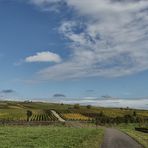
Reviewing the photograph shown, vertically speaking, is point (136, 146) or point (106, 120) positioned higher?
point (106, 120)

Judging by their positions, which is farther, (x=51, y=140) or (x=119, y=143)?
(x=51, y=140)

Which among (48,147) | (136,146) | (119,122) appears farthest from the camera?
(119,122)

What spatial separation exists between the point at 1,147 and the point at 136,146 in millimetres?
12412

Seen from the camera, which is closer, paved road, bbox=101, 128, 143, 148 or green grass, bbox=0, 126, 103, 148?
green grass, bbox=0, 126, 103, 148

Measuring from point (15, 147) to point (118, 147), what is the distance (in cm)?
906

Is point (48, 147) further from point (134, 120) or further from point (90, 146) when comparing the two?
point (134, 120)

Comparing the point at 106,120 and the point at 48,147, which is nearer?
the point at 48,147

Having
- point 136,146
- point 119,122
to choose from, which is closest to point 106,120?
point 119,122

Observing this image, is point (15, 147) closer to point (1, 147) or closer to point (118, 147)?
point (1, 147)

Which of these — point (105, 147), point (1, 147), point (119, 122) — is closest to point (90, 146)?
point (105, 147)

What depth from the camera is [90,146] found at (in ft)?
112

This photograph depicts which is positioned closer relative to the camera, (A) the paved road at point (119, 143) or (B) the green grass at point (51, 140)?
(B) the green grass at point (51, 140)

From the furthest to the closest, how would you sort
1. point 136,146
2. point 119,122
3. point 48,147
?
point 119,122
point 136,146
point 48,147

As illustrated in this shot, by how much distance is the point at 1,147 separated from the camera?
1342 inches
